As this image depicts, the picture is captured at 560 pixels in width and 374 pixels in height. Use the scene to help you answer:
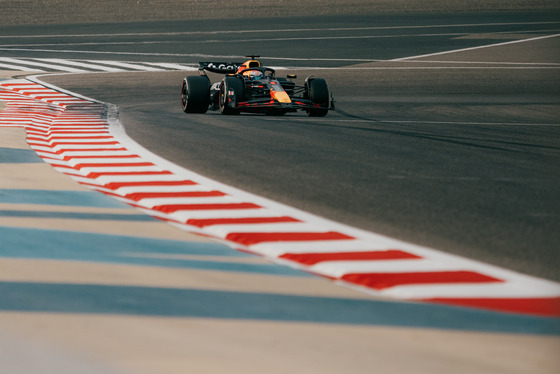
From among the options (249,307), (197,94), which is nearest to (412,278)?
(249,307)

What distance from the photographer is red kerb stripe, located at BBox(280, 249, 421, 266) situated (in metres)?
5.82

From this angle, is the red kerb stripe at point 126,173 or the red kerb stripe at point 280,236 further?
the red kerb stripe at point 126,173

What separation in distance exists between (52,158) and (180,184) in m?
2.34

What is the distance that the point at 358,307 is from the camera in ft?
15.5

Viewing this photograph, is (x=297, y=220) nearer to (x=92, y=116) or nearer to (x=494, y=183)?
(x=494, y=183)

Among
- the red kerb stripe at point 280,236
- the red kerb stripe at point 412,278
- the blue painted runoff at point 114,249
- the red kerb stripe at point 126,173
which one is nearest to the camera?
the red kerb stripe at point 412,278

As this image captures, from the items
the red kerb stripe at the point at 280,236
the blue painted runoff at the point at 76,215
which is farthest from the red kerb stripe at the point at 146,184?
the red kerb stripe at the point at 280,236

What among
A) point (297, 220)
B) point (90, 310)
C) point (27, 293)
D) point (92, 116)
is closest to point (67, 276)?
point (27, 293)

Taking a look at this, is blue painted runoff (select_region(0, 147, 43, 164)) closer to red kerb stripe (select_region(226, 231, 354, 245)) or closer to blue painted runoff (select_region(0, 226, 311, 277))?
blue painted runoff (select_region(0, 226, 311, 277))

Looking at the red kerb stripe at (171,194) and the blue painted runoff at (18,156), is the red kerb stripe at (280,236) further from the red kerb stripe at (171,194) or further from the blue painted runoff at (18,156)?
the blue painted runoff at (18,156)

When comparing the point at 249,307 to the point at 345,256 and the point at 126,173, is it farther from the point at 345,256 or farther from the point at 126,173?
the point at 126,173

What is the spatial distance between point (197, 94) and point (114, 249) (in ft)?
32.4

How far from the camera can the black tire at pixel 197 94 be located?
51.5ft

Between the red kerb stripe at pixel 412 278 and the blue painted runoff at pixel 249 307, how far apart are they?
39 cm
